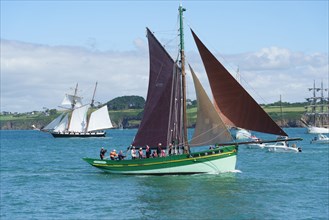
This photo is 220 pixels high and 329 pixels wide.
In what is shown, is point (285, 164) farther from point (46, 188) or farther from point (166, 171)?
point (46, 188)

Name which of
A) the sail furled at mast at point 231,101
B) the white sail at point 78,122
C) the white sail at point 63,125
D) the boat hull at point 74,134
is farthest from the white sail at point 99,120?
the sail furled at mast at point 231,101

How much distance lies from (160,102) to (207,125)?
5.39 m

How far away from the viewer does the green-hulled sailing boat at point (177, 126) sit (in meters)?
54.9

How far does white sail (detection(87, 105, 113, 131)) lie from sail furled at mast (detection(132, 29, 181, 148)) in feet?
363

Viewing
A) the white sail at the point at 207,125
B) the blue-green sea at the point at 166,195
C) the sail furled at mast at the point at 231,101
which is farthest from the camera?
the white sail at the point at 207,125

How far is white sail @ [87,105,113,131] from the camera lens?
17010cm

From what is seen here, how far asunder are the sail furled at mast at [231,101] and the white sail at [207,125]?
1.35 meters

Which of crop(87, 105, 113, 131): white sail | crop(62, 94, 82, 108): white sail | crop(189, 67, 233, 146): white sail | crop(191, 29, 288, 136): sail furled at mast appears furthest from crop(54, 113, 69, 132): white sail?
crop(191, 29, 288, 136): sail furled at mast

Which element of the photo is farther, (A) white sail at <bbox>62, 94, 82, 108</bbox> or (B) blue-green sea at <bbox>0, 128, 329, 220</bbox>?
(A) white sail at <bbox>62, 94, 82, 108</bbox>

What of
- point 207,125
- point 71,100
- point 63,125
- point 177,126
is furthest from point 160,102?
point 71,100

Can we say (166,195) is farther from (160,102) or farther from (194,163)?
(160,102)

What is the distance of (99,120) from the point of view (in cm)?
17162

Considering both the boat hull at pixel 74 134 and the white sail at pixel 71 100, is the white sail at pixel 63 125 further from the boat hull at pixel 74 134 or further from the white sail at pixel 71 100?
the white sail at pixel 71 100

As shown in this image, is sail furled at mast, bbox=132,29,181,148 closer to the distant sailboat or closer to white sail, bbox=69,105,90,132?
the distant sailboat
